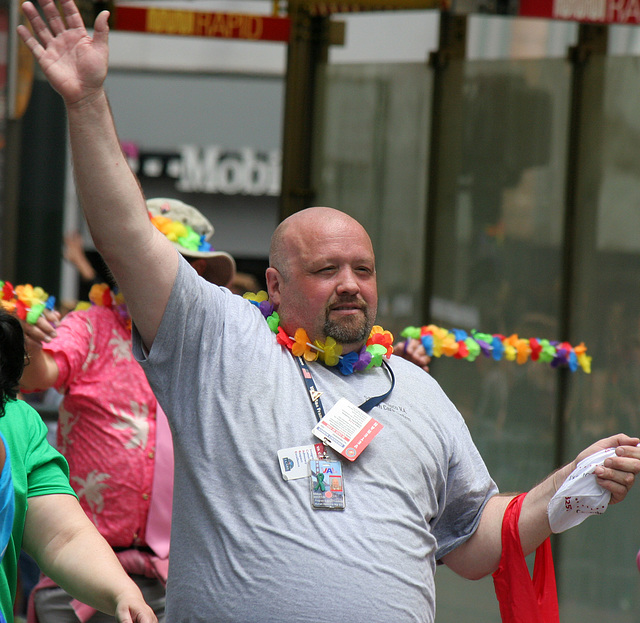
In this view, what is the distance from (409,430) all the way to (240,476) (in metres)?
0.49

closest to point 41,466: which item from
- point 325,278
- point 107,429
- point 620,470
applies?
point 325,278

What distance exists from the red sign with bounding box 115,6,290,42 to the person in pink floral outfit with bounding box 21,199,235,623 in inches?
126

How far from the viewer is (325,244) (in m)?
2.66

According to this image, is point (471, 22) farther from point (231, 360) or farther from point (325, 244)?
point (231, 360)

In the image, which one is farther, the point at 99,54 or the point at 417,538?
the point at 417,538

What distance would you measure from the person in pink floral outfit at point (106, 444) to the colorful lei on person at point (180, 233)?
17.8 inches

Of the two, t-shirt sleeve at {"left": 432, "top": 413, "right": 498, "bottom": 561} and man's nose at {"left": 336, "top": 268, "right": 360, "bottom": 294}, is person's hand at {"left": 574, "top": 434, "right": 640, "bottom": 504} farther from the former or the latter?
man's nose at {"left": 336, "top": 268, "right": 360, "bottom": 294}

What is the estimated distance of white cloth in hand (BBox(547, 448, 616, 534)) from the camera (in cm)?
247

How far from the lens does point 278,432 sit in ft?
7.75

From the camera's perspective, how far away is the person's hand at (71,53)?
206 cm

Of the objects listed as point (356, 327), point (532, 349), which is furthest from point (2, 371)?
point (532, 349)

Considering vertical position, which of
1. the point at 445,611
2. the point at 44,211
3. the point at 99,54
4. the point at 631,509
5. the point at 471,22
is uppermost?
the point at 471,22

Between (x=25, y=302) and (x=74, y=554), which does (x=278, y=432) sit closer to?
(x=74, y=554)

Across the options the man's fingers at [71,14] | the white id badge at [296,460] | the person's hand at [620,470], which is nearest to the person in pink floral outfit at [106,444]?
the white id badge at [296,460]
